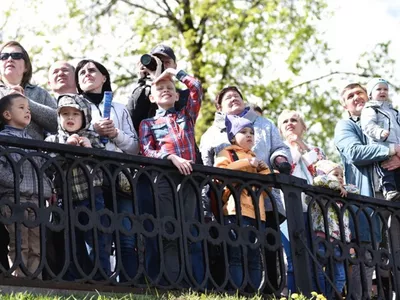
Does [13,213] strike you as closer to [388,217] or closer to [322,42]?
[388,217]

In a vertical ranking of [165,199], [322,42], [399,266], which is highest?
[322,42]

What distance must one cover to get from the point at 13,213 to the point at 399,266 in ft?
13.2

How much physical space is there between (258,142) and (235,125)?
63 centimetres

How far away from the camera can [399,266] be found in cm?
1080

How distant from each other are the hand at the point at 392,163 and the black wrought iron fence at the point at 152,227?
103 cm

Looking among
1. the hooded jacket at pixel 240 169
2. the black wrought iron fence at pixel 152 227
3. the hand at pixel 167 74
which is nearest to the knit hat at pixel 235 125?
the hooded jacket at pixel 240 169

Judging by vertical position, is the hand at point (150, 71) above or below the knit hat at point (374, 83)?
above

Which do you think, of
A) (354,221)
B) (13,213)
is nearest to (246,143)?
(354,221)

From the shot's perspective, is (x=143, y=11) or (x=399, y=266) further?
(x=143, y=11)

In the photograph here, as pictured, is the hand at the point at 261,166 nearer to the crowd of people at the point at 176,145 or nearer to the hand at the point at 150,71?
the crowd of people at the point at 176,145

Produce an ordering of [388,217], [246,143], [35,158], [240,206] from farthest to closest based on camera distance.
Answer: [388,217] → [246,143] → [240,206] → [35,158]

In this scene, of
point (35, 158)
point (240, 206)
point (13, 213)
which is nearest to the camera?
point (13, 213)

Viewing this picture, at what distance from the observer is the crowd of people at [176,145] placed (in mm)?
9078

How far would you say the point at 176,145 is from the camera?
976 centimetres
